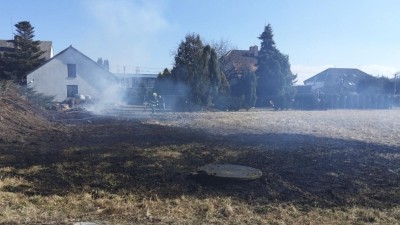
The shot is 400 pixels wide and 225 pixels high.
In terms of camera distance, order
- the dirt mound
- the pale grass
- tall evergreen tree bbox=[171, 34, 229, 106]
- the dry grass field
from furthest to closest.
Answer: tall evergreen tree bbox=[171, 34, 229, 106] < the dirt mound < the dry grass field < the pale grass

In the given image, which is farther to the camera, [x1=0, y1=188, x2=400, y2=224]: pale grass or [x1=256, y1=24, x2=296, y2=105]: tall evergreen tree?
[x1=256, y1=24, x2=296, y2=105]: tall evergreen tree

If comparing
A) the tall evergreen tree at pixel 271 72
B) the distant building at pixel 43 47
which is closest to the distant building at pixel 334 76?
the tall evergreen tree at pixel 271 72

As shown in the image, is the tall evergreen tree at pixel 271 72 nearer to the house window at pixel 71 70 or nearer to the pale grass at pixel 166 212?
the house window at pixel 71 70

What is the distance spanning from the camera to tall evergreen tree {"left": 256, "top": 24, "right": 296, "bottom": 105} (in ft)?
141

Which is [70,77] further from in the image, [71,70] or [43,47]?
[43,47]

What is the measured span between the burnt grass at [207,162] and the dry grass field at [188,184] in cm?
2

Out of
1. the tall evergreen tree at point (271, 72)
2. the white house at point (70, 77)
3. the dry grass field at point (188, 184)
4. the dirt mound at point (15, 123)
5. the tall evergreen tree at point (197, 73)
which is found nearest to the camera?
the dry grass field at point (188, 184)

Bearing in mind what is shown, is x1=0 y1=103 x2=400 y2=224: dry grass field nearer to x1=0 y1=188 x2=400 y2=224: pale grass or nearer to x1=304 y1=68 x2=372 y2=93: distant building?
x1=0 y1=188 x2=400 y2=224: pale grass

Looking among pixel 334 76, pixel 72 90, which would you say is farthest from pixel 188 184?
pixel 334 76

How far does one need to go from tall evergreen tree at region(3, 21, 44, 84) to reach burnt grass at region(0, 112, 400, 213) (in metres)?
38.4

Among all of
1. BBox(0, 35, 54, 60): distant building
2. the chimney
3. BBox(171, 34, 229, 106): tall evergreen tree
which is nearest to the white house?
BBox(0, 35, 54, 60): distant building

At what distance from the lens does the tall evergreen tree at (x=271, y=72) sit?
141 feet

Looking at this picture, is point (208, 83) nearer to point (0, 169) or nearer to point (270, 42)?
point (270, 42)

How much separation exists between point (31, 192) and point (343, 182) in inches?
222
